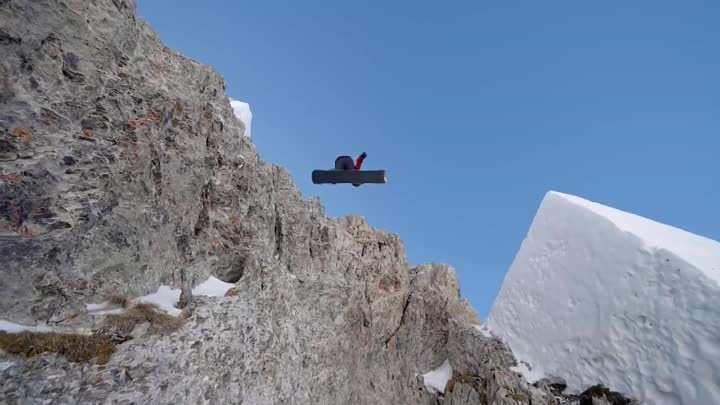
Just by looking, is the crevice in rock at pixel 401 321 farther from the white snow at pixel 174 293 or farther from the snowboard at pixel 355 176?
the white snow at pixel 174 293

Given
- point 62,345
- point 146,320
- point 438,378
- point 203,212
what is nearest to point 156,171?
point 203,212

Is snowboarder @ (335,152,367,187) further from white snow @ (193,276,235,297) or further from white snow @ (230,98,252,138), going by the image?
white snow @ (230,98,252,138)

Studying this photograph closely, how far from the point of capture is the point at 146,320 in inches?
455

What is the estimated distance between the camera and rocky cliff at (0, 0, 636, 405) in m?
10.1

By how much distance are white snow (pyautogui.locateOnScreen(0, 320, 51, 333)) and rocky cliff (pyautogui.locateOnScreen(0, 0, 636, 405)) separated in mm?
196

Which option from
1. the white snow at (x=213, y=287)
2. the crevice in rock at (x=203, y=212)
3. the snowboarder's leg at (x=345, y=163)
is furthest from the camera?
the snowboarder's leg at (x=345, y=163)

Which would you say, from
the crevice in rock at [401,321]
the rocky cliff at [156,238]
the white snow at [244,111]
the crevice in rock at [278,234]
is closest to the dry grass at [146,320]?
the rocky cliff at [156,238]

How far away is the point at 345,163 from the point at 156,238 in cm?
883

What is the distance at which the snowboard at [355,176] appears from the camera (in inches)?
715

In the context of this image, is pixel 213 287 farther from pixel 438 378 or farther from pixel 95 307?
pixel 438 378

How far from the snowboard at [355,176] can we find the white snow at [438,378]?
46.9 ft

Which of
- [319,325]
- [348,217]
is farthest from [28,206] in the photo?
[348,217]

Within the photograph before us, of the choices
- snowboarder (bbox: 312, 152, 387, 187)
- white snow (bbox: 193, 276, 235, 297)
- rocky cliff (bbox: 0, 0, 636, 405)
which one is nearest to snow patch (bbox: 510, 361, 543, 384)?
rocky cliff (bbox: 0, 0, 636, 405)

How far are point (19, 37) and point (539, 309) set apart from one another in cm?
2596
